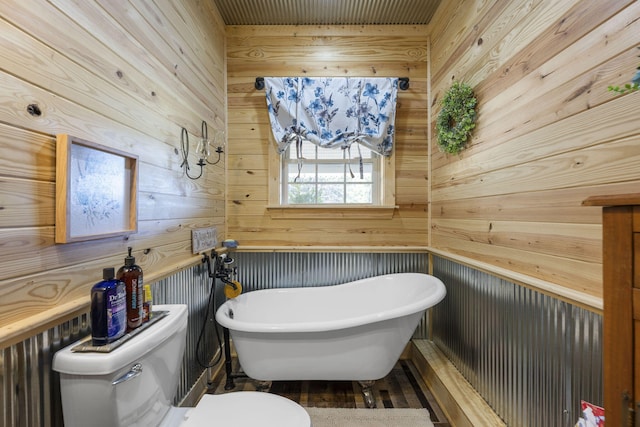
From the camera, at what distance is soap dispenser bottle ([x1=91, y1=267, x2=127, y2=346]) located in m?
0.89

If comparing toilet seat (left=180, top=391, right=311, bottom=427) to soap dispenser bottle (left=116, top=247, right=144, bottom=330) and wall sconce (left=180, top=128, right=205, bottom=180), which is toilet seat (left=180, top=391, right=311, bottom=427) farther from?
wall sconce (left=180, top=128, right=205, bottom=180)

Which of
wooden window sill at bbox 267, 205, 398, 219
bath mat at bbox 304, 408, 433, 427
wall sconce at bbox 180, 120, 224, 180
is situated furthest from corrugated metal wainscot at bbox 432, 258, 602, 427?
wall sconce at bbox 180, 120, 224, 180

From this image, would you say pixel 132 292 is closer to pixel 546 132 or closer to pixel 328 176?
pixel 546 132

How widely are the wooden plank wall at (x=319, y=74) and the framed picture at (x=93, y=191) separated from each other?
1.36 metres

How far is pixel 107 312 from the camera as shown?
0.90 metres

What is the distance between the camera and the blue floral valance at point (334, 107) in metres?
2.50

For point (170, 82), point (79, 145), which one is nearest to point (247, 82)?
point (170, 82)

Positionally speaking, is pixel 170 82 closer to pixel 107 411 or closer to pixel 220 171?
pixel 220 171

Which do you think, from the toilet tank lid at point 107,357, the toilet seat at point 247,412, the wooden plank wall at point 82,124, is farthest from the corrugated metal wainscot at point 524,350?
the wooden plank wall at point 82,124

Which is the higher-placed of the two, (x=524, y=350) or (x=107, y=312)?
(x=107, y=312)


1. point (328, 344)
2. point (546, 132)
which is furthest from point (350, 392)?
point (546, 132)

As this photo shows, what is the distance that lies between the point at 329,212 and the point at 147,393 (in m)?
1.85

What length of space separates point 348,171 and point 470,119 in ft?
3.66

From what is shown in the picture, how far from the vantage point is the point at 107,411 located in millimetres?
835
